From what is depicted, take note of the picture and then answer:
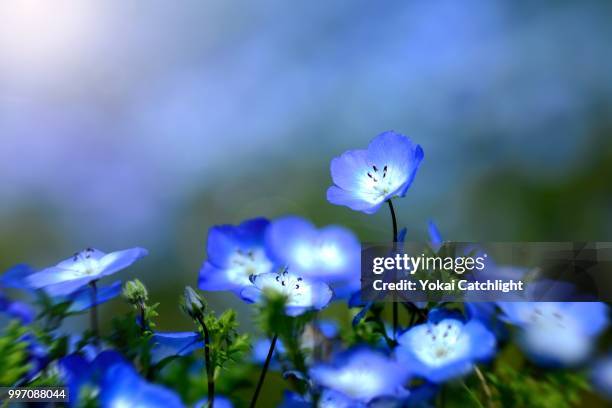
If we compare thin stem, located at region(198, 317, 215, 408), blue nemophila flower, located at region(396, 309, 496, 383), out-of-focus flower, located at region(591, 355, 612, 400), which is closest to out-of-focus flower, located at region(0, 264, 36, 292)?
thin stem, located at region(198, 317, 215, 408)

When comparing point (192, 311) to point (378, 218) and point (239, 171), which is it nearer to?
point (378, 218)

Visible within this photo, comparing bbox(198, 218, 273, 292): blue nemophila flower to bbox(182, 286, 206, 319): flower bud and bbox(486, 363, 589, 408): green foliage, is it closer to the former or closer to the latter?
bbox(182, 286, 206, 319): flower bud

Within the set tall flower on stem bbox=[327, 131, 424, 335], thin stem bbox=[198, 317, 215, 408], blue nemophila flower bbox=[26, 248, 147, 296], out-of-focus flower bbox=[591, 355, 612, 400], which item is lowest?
out-of-focus flower bbox=[591, 355, 612, 400]

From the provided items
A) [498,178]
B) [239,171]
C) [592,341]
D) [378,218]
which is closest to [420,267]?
[592,341]

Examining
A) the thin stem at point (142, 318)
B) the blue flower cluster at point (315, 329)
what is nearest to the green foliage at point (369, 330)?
the blue flower cluster at point (315, 329)

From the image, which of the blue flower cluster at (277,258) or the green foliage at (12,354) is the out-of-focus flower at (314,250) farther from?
the green foliage at (12,354)

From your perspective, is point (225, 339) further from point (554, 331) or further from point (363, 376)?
point (554, 331)
